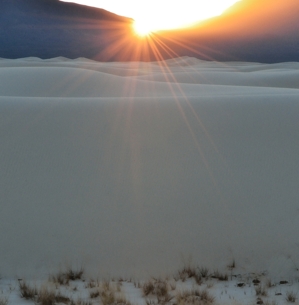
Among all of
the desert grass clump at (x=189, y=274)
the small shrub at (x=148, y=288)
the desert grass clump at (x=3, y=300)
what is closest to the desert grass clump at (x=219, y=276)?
the desert grass clump at (x=189, y=274)

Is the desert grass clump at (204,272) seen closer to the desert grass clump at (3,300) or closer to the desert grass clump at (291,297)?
the desert grass clump at (291,297)

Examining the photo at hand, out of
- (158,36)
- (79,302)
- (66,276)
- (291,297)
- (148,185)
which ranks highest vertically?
(158,36)

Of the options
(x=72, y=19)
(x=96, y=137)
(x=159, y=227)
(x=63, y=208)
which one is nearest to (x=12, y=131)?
(x=96, y=137)

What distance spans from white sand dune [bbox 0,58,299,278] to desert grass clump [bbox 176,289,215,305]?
20.6 inches

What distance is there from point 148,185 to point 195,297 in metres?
1.61

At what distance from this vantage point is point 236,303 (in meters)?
2.99

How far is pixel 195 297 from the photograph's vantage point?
307cm

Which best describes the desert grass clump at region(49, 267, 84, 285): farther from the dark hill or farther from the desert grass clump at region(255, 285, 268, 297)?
the dark hill

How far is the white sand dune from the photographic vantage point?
12.4 feet

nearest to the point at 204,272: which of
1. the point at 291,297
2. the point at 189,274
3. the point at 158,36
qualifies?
the point at 189,274

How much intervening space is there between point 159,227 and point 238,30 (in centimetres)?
5848

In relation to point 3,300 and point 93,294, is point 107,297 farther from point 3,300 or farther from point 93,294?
point 3,300

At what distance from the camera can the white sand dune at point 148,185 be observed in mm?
3773

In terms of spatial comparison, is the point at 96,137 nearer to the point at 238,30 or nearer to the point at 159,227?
the point at 159,227
